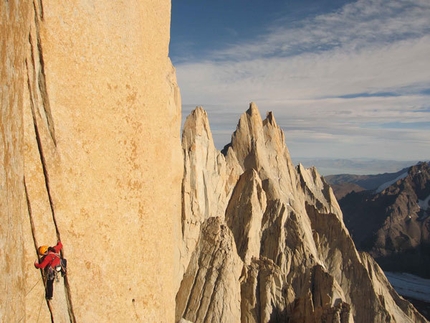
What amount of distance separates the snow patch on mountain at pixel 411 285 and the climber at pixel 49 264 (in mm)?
53739

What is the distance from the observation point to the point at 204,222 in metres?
15.8

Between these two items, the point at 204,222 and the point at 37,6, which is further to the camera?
the point at 204,222

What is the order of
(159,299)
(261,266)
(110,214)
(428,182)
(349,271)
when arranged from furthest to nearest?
(428,182) → (349,271) → (261,266) → (159,299) → (110,214)

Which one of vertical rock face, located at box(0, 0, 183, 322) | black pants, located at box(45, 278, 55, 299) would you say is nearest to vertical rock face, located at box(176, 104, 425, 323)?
vertical rock face, located at box(0, 0, 183, 322)

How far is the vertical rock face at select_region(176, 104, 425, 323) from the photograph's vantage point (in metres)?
14.6

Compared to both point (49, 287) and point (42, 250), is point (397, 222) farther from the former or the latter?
point (42, 250)

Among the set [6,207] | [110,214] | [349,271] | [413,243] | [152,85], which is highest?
[152,85]

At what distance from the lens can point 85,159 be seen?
6309 millimetres

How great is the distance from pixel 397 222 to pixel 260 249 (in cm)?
5639

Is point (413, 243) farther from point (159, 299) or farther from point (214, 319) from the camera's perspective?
point (159, 299)

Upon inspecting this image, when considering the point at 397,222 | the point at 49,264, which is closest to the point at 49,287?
the point at 49,264

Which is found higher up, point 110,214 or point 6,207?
point 6,207

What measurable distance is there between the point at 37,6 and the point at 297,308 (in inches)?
619

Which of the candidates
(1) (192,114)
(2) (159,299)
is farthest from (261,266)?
(2) (159,299)
